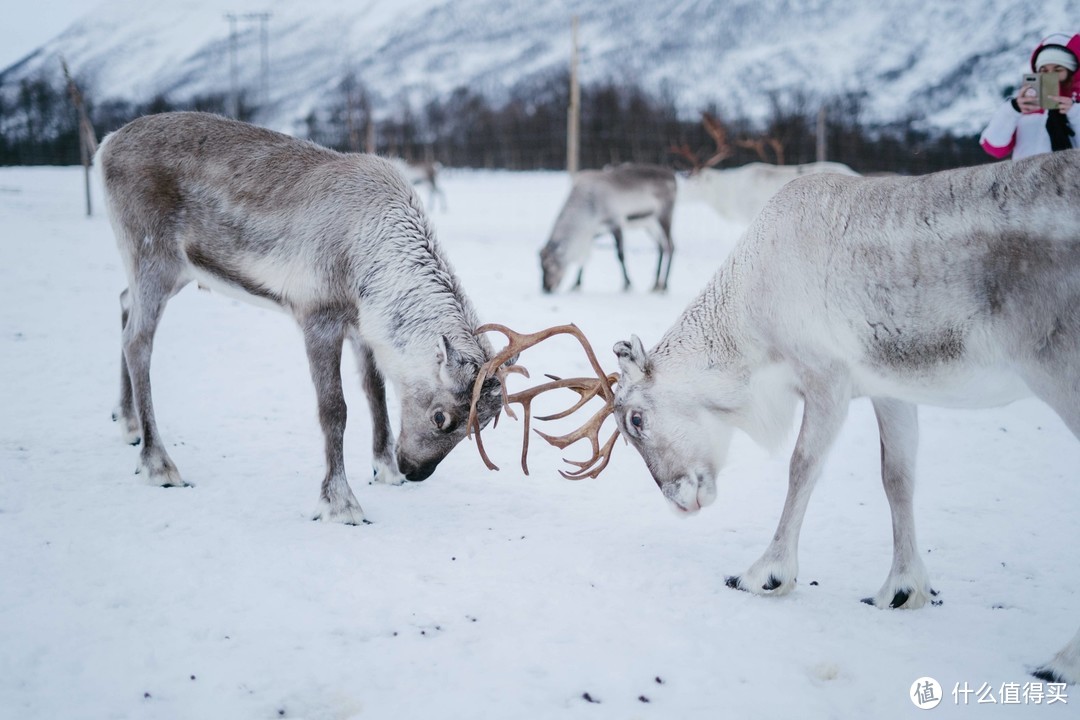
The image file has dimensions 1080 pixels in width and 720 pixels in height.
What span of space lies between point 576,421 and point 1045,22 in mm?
12161

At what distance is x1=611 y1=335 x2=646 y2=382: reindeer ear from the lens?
341 centimetres

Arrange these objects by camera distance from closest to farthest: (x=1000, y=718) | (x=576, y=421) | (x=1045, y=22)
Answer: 1. (x=1000, y=718)
2. (x=576, y=421)
3. (x=1045, y=22)

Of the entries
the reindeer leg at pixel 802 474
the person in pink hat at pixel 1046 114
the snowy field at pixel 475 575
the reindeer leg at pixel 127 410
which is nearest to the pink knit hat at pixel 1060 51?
the person in pink hat at pixel 1046 114

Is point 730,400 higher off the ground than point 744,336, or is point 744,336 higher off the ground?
point 744,336

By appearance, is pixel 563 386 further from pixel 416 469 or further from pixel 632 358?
pixel 416 469

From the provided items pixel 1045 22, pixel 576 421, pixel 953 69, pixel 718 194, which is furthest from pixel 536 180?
pixel 576 421

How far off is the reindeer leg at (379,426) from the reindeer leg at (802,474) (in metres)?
1.95

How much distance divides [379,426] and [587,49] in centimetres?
2853

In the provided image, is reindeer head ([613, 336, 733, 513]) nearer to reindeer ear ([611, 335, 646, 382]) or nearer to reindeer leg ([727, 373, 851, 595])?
reindeer ear ([611, 335, 646, 382])

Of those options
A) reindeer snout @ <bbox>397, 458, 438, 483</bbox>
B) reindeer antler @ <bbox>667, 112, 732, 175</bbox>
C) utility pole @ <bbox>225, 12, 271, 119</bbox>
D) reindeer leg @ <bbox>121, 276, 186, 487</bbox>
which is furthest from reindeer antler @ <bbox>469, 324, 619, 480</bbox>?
reindeer antler @ <bbox>667, 112, 732, 175</bbox>

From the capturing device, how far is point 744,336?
325cm

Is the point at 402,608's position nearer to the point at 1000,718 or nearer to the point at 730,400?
the point at 730,400

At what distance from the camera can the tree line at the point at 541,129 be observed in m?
11.1

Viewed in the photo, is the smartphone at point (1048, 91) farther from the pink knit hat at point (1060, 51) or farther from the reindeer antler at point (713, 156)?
the reindeer antler at point (713, 156)
